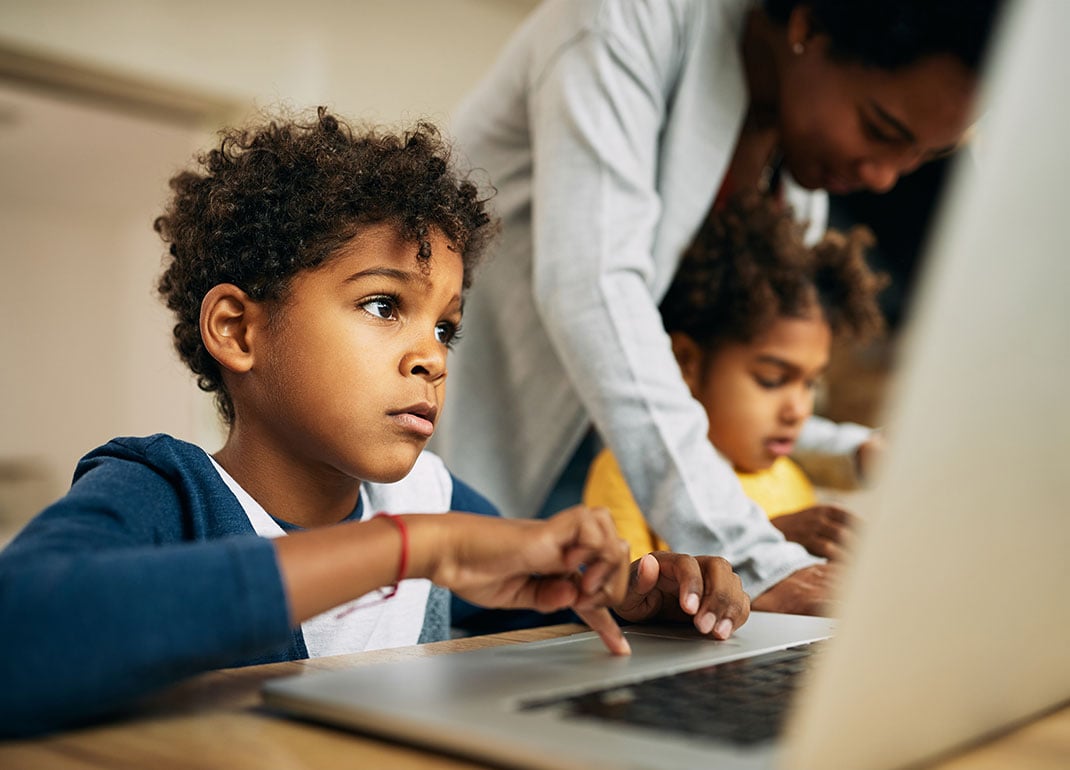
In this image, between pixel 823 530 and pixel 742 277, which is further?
pixel 742 277

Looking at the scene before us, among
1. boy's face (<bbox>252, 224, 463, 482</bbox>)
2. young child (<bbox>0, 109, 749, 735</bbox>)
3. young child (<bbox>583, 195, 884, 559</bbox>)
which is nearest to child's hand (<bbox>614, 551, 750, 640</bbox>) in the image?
young child (<bbox>0, 109, 749, 735</bbox>)

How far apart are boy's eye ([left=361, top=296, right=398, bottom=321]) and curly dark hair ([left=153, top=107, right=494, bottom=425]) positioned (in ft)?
0.17

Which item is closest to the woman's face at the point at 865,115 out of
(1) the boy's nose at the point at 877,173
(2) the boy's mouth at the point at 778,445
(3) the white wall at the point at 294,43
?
(1) the boy's nose at the point at 877,173

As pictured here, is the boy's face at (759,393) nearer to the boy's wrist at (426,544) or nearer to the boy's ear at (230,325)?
the boy's ear at (230,325)

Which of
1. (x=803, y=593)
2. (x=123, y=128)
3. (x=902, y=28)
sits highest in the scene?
(x=123, y=128)

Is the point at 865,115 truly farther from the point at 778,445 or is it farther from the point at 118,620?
the point at 118,620

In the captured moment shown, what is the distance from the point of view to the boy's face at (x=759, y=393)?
61.2 inches

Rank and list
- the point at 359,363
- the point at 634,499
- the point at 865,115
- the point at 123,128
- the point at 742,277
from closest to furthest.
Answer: the point at 359,363
the point at 634,499
the point at 865,115
the point at 742,277
the point at 123,128

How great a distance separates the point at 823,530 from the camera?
113cm

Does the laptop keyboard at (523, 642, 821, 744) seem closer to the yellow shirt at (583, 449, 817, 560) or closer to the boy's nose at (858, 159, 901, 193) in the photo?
the yellow shirt at (583, 449, 817, 560)

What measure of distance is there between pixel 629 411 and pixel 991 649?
2.07 feet

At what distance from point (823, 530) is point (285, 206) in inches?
25.9

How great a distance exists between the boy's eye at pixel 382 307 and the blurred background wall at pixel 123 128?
432 millimetres

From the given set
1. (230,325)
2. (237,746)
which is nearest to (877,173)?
(230,325)
